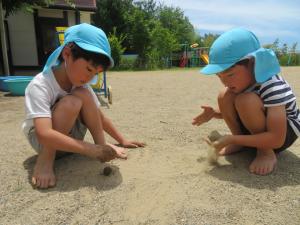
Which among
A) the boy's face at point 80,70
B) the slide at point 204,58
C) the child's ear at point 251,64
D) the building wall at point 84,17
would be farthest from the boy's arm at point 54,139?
the slide at point 204,58

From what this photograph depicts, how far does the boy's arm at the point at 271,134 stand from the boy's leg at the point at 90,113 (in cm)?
77

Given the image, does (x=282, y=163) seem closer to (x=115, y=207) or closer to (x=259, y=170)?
(x=259, y=170)

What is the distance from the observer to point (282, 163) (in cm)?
215

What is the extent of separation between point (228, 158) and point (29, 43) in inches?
391

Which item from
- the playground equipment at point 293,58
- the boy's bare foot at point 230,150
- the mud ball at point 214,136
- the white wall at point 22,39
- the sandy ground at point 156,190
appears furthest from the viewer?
the playground equipment at point 293,58

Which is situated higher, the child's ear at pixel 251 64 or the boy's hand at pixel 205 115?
the child's ear at pixel 251 64

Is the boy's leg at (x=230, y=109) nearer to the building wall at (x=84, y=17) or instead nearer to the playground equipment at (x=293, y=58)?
the building wall at (x=84, y=17)

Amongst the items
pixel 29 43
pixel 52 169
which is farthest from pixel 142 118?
pixel 29 43

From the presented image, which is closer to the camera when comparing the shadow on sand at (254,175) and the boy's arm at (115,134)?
the shadow on sand at (254,175)

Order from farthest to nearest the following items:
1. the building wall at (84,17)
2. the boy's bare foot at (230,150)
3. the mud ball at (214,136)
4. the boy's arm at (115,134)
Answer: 1. the building wall at (84,17)
2. the mud ball at (214,136)
3. the boy's arm at (115,134)
4. the boy's bare foot at (230,150)

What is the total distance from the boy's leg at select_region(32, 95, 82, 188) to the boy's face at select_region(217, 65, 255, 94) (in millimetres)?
841

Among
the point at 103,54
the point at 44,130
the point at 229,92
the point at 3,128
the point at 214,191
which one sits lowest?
the point at 3,128

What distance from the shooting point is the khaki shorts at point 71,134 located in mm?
2047

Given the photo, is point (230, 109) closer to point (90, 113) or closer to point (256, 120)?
point (256, 120)
